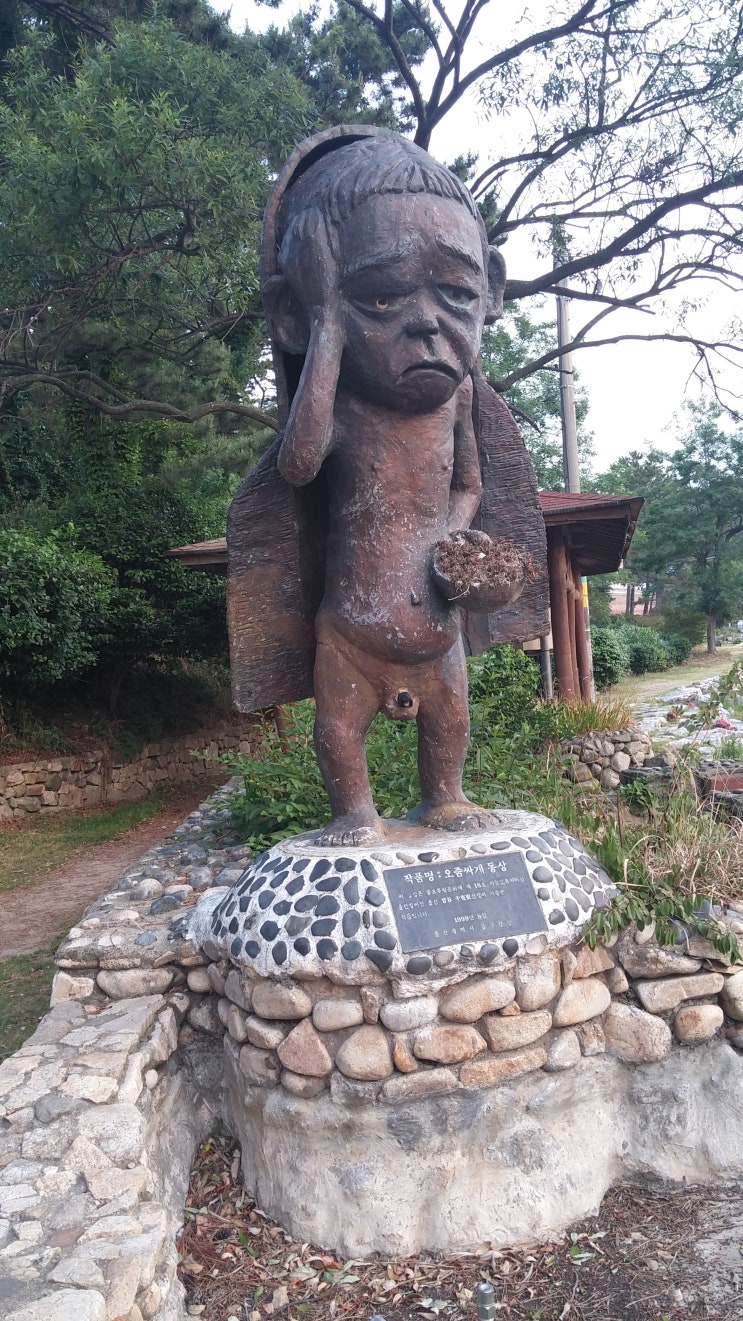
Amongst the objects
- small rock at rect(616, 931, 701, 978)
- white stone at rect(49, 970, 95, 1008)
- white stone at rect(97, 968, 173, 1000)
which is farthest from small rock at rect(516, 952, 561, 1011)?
white stone at rect(49, 970, 95, 1008)

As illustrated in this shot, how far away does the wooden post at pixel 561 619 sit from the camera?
8898 mm

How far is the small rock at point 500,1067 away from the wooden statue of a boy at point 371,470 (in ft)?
2.36

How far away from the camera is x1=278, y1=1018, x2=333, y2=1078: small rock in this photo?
96.9 inches

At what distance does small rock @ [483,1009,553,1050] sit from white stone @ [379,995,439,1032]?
0.17 meters

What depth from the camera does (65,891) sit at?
676 cm

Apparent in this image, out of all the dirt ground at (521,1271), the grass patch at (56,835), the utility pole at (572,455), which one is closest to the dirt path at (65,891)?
the grass patch at (56,835)

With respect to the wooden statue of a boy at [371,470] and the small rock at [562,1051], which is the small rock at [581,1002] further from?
the wooden statue of a boy at [371,470]

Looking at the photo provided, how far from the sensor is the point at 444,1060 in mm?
2418

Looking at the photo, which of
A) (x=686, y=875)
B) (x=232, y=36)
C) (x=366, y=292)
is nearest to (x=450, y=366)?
(x=366, y=292)

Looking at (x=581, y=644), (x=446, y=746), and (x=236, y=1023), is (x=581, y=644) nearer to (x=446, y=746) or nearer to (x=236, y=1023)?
(x=446, y=746)

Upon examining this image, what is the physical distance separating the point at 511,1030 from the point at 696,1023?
2.10ft

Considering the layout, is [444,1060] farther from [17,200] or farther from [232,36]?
[232,36]

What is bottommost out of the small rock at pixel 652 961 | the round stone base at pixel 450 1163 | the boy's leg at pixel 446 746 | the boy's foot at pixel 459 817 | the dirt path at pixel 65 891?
the dirt path at pixel 65 891

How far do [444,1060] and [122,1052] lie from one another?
984 millimetres
